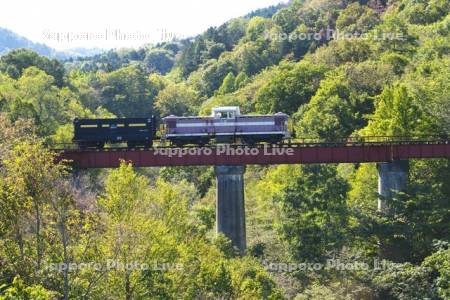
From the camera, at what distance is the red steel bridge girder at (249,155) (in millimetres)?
40781

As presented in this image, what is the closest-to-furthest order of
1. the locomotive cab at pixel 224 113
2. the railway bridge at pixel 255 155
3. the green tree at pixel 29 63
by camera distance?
the railway bridge at pixel 255 155, the locomotive cab at pixel 224 113, the green tree at pixel 29 63

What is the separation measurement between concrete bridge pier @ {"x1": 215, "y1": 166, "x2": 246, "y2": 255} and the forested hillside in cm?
174

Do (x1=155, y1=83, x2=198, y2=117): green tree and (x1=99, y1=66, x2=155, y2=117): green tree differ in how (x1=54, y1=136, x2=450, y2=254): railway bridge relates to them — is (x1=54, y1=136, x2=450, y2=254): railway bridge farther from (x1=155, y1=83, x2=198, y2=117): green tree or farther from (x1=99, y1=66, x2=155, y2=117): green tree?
(x1=99, y1=66, x2=155, y2=117): green tree

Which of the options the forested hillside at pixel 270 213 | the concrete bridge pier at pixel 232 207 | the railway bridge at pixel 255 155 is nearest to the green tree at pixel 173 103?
the forested hillside at pixel 270 213

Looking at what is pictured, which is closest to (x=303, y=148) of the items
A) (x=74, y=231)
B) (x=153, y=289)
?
(x=153, y=289)

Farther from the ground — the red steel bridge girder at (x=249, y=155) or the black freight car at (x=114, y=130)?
the black freight car at (x=114, y=130)

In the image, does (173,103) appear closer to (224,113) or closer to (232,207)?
(224,113)

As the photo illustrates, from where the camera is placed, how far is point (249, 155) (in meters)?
40.8

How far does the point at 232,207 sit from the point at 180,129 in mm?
7442

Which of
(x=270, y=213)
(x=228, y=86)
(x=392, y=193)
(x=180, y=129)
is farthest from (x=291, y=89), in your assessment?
(x=228, y=86)

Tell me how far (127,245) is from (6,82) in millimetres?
65514

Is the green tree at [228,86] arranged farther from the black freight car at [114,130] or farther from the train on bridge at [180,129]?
the black freight car at [114,130]

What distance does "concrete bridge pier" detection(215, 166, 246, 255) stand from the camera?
140ft

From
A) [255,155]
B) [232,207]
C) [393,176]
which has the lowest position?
[232,207]
